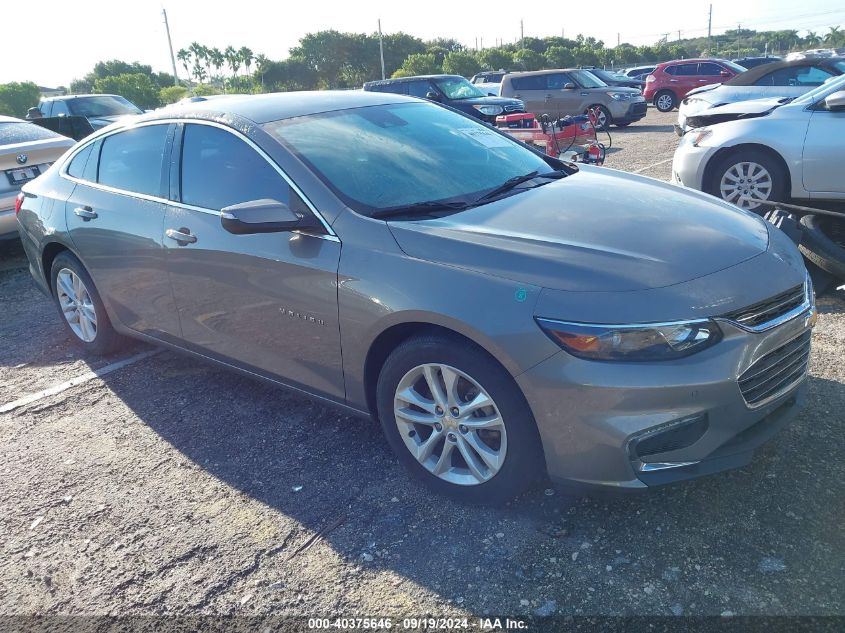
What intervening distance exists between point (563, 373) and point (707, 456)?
0.61 meters

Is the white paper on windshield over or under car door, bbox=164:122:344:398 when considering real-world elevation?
over

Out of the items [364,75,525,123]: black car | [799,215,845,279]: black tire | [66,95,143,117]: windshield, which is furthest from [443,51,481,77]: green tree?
[799,215,845,279]: black tire

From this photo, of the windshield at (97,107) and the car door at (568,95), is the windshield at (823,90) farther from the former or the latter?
the windshield at (97,107)

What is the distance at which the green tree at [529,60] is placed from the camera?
53059 mm

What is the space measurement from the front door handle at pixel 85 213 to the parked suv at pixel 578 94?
15.3 m

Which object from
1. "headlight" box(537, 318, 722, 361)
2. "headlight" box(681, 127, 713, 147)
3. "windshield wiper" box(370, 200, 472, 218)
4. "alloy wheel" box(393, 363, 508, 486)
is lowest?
"alloy wheel" box(393, 363, 508, 486)

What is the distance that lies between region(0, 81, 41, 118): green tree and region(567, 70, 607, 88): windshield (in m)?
38.4

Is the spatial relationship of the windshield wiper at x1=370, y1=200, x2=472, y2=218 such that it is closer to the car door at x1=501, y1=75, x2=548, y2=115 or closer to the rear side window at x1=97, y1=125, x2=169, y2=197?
the rear side window at x1=97, y1=125, x2=169, y2=197

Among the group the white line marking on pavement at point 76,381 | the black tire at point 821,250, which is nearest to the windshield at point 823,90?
the black tire at point 821,250

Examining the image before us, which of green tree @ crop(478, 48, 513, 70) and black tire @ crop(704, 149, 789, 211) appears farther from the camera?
green tree @ crop(478, 48, 513, 70)

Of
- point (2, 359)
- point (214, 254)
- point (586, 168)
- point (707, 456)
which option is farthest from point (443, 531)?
point (2, 359)

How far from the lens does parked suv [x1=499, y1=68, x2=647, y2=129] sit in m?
18.6

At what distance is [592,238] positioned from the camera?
111 inches

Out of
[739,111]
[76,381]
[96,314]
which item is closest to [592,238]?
[96,314]
